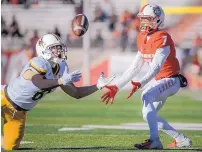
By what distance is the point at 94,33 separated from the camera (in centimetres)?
1728

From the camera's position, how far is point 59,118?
9.32 meters

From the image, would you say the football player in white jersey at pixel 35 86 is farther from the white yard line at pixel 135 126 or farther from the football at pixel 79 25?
the white yard line at pixel 135 126

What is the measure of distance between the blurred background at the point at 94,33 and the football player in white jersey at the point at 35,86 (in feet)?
31.8

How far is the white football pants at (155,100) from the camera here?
18.6 ft

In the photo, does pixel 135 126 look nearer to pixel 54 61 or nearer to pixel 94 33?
pixel 54 61

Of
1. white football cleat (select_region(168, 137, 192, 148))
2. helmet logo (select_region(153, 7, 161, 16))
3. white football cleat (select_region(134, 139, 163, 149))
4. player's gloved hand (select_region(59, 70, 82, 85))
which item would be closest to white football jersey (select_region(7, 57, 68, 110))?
player's gloved hand (select_region(59, 70, 82, 85))

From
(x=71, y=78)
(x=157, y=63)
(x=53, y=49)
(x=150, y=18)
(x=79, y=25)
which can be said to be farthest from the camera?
(x=79, y=25)

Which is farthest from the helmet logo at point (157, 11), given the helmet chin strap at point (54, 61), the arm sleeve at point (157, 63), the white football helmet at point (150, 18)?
the helmet chin strap at point (54, 61)

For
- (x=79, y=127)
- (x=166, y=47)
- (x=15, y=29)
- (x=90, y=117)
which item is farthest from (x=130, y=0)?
(x=166, y=47)

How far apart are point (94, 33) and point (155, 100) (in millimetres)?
11566

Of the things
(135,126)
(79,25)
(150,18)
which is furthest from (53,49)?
(135,126)

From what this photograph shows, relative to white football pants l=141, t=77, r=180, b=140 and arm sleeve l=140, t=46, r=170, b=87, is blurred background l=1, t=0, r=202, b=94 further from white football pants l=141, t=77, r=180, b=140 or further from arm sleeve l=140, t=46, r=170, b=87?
arm sleeve l=140, t=46, r=170, b=87

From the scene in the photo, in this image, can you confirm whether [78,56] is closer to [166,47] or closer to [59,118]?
[59,118]

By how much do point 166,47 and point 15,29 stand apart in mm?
11829
